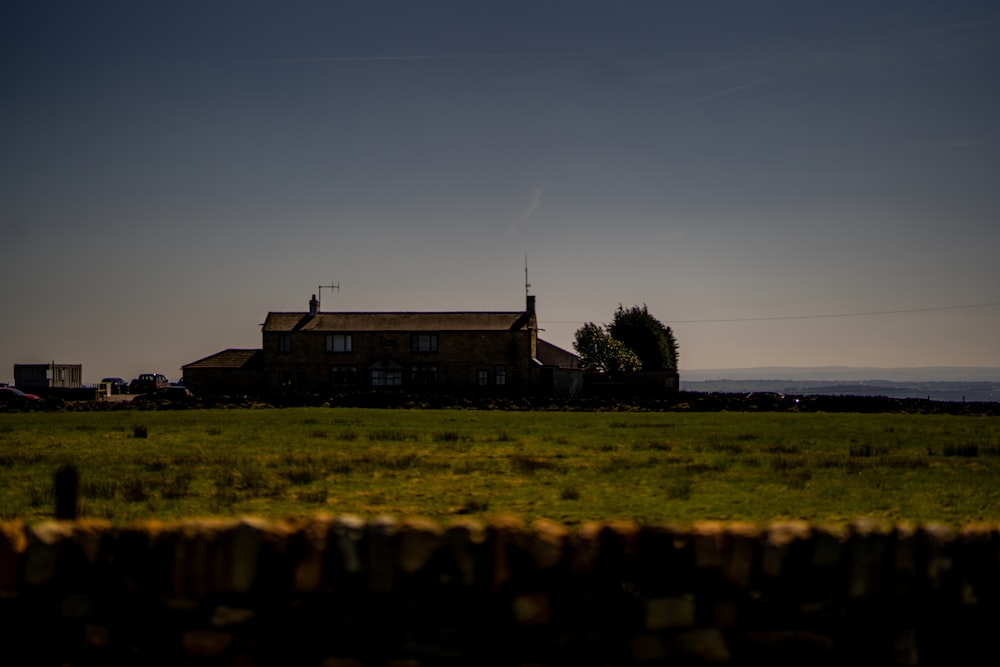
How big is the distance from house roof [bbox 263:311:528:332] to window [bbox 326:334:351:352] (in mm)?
728

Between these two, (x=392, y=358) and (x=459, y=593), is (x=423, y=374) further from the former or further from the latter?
(x=459, y=593)

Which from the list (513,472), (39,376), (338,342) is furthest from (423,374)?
(513,472)

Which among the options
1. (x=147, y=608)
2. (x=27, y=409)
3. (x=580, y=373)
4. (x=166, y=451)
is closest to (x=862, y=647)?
(x=147, y=608)

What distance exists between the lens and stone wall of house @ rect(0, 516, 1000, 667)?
515 cm

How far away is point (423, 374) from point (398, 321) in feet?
20.2

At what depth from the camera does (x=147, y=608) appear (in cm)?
530

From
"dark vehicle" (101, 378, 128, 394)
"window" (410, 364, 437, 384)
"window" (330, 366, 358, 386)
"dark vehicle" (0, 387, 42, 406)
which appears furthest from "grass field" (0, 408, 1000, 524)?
"dark vehicle" (101, 378, 128, 394)

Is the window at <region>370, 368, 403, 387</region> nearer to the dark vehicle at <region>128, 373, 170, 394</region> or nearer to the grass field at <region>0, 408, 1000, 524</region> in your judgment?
the dark vehicle at <region>128, 373, 170, 394</region>

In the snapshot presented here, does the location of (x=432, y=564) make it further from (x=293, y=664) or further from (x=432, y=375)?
(x=432, y=375)

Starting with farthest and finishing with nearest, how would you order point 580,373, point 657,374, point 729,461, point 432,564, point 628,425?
point 580,373, point 657,374, point 628,425, point 729,461, point 432,564

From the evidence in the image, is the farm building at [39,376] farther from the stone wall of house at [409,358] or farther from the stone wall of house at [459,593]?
the stone wall of house at [459,593]

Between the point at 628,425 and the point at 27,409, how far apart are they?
109 ft

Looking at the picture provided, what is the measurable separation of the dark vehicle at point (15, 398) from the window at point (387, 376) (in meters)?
29.2

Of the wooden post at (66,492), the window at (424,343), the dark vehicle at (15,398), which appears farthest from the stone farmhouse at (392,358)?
the wooden post at (66,492)
